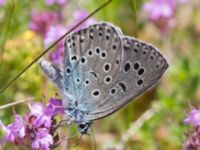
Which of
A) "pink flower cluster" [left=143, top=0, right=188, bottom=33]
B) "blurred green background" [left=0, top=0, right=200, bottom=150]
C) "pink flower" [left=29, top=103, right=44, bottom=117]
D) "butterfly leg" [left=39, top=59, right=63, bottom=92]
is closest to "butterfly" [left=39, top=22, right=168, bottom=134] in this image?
"butterfly leg" [left=39, top=59, right=63, bottom=92]

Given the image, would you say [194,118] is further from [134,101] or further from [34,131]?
[134,101]

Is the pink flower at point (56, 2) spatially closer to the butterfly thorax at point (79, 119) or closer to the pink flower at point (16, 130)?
the butterfly thorax at point (79, 119)

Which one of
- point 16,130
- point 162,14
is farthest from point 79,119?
point 162,14

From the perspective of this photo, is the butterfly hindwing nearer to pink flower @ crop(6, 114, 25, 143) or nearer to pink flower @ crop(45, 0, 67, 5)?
pink flower @ crop(6, 114, 25, 143)

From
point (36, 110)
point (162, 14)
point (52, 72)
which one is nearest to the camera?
point (36, 110)

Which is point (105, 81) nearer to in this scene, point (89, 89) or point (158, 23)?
point (89, 89)

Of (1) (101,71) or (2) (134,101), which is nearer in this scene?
(1) (101,71)
